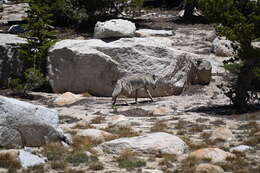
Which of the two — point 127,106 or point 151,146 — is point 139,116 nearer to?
point 127,106

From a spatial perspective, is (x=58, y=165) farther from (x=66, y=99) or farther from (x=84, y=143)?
(x=66, y=99)

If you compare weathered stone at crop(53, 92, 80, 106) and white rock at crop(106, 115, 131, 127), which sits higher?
white rock at crop(106, 115, 131, 127)

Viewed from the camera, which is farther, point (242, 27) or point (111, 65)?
point (111, 65)

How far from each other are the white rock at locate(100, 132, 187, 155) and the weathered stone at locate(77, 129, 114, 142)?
42.2 inches

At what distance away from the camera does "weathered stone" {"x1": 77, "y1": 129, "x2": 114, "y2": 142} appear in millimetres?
14102

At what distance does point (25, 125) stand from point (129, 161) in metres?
2.48

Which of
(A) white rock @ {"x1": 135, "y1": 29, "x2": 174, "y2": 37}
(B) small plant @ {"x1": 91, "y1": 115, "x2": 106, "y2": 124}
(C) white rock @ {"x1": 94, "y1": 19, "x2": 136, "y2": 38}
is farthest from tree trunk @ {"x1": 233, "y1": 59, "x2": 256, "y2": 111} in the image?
(A) white rock @ {"x1": 135, "y1": 29, "x2": 174, "y2": 37}

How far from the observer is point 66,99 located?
2156cm

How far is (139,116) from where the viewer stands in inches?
733

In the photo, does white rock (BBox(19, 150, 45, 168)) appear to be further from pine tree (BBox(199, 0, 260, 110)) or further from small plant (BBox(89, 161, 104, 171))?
pine tree (BBox(199, 0, 260, 110))

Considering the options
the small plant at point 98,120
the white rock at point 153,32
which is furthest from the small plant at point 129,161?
the white rock at point 153,32

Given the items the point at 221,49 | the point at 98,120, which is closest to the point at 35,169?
the point at 98,120

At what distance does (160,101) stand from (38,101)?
4589mm

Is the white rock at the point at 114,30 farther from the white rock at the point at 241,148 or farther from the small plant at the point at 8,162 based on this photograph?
the small plant at the point at 8,162
